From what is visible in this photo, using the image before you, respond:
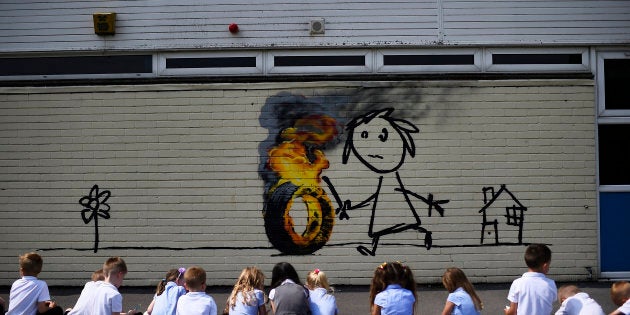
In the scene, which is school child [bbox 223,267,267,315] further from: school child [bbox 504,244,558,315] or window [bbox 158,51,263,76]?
window [bbox 158,51,263,76]

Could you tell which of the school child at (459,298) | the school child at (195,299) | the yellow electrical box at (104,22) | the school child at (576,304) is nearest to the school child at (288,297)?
the school child at (195,299)

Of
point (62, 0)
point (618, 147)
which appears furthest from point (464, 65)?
point (62, 0)

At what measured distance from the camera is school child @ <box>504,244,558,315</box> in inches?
243

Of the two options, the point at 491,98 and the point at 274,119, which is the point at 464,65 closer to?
the point at 491,98

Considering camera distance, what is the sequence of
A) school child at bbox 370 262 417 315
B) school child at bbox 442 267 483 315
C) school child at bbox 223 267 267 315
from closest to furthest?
school child at bbox 442 267 483 315 < school child at bbox 370 262 417 315 < school child at bbox 223 267 267 315

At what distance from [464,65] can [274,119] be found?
283 cm

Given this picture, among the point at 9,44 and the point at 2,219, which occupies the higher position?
the point at 9,44

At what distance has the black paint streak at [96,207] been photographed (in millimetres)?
10086

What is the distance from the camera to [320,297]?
21.4 feet

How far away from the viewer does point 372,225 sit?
9.87 m

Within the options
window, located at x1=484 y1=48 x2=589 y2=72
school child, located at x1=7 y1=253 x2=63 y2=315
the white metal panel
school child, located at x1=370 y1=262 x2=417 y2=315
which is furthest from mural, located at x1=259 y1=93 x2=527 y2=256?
school child, located at x1=7 y1=253 x2=63 y2=315

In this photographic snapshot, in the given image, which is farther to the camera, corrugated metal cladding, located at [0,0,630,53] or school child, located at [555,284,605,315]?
corrugated metal cladding, located at [0,0,630,53]

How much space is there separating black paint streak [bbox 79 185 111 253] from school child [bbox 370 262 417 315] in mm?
5150

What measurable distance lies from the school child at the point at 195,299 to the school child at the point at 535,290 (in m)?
2.65
